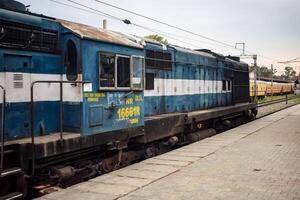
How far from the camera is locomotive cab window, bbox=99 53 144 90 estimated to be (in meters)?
7.40

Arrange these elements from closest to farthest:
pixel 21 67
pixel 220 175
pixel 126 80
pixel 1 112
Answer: pixel 1 112, pixel 21 67, pixel 220 175, pixel 126 80

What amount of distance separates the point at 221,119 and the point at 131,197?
10504mm

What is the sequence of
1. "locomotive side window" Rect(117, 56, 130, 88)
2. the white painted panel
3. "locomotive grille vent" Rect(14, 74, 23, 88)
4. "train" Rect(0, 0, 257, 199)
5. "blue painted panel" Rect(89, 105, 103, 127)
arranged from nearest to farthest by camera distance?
"train" Rect(0, 0, 257, 199), "locomotive grille vent" Rect(14, 74, 23, 88), "blue painted panel" Rect(89, 105, 103, 127), "locomotive side window" Rect(117, 56, 130, 88), the white painted panel

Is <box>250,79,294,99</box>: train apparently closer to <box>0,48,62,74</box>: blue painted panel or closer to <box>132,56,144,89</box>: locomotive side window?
<box>132,56,144,89</box>: locomotive side window

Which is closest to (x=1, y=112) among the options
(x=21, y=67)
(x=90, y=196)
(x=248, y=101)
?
(x=21, y=67)

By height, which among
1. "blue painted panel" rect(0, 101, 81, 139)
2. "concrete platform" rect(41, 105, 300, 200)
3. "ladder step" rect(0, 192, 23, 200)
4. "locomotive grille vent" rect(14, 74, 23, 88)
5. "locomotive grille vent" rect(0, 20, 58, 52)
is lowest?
"concrete platform" rect(41, 105, 300, 200)

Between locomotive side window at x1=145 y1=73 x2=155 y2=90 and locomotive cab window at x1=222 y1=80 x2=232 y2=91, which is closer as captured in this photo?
locomotive side window at x1=145 y1=73 x2=155 y2=90

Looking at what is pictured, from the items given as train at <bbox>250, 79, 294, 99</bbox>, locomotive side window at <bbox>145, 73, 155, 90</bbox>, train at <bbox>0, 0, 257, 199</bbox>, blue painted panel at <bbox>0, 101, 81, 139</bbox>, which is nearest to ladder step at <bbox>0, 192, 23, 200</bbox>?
train at <bbox>0, 0, 257, 199</bbox>

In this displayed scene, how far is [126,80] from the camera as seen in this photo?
26.4ft

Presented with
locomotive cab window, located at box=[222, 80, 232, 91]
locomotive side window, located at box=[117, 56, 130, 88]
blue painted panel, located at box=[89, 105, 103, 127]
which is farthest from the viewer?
locomotive cab window, located at box=[222, 80, 232, 91]

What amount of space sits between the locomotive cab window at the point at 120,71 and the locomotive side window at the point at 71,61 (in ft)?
1.79

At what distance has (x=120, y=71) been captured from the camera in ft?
25.7

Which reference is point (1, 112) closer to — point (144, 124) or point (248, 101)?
point (144, 124)

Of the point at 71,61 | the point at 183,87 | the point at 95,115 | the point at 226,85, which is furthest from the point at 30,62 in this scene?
the point at 226,85
